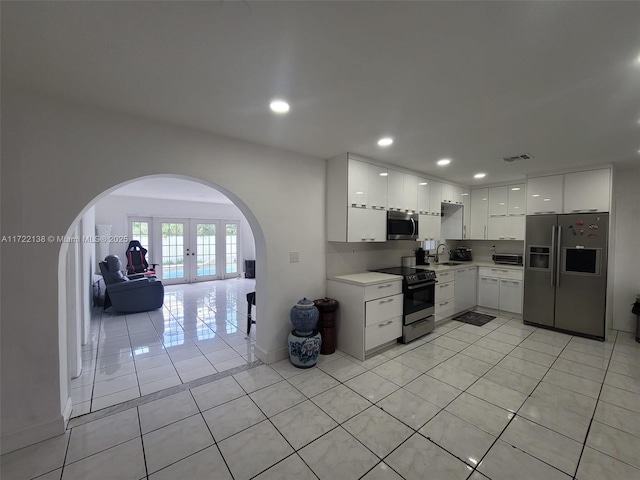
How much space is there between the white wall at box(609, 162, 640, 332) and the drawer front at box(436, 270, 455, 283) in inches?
88.7

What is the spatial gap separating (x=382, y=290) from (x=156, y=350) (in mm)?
3049

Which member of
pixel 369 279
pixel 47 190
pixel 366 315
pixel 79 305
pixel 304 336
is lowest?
pixel 304 336

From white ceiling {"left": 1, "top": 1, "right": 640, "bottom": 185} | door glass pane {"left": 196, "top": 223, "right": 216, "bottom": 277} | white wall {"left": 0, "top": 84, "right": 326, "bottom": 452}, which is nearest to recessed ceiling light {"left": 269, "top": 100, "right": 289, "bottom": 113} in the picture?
white ceiling {"left": 1, "top": 1, "right": 640, "bottom": 185}

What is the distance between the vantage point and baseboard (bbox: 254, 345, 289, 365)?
312 cm

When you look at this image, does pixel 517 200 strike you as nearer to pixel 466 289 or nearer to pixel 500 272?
pixel 500 272

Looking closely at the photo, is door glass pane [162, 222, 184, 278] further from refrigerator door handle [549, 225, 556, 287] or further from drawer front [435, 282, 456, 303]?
refrigerator door handle [549, 225, 556, 287]

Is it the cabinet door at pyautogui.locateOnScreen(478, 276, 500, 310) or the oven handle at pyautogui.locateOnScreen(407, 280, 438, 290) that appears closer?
the oven handle at pyautogui.locateOnScreen(407, 280, 438, 290)

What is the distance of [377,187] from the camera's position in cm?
371

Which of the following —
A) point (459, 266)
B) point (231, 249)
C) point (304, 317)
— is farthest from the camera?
point (231, 249)


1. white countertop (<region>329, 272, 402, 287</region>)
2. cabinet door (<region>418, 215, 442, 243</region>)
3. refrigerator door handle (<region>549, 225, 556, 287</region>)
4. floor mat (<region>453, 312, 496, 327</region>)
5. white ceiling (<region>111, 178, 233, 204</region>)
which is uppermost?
white ceiling (<region>111, 178, 233, 204</region>)

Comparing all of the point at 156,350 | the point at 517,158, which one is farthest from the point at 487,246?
the point at 156,350

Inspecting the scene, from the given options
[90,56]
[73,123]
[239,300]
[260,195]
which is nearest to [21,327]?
[73,123]

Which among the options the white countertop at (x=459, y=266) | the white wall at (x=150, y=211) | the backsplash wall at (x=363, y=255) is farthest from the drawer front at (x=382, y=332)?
the white wall at (x=150, y=211)

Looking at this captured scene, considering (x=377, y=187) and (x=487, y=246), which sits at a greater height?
(x=377, y=187)
